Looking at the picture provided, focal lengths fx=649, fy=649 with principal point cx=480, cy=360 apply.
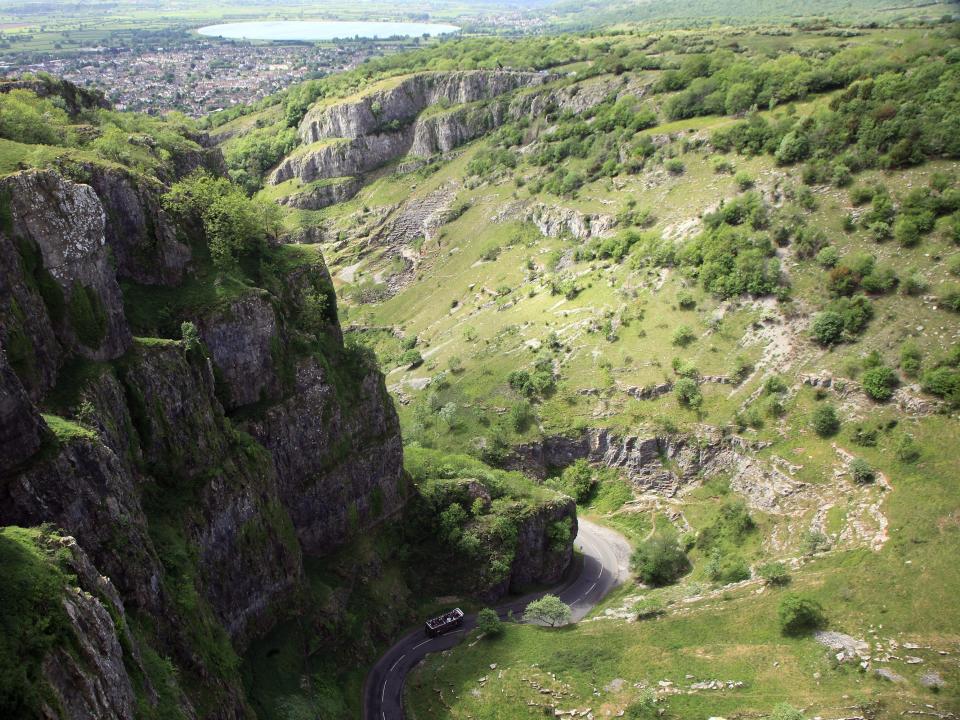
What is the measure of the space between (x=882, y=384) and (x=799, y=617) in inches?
1391

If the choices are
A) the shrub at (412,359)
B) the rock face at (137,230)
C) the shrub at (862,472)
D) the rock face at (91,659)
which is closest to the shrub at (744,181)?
the shrub at (862,472)

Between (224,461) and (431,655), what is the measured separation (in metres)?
28.7

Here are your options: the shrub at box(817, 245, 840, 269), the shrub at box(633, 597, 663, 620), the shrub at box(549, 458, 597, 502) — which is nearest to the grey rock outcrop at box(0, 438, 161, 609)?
the shrub at box(633, 597, 663, 620)

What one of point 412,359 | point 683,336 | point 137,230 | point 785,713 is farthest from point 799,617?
point 412,359

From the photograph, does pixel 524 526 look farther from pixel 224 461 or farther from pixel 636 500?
pixel 224 461

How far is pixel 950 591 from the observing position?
2099 inches

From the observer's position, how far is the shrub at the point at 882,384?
247 ft

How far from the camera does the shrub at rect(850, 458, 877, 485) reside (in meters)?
69.9

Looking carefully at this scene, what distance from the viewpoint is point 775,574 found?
61688 mm

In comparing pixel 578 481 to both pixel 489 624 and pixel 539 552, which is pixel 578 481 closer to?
pixel 539 552

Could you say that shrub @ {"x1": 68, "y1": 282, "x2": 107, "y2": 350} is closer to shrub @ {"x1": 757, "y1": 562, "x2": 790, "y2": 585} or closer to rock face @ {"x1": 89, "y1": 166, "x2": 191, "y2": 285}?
rock face @ {"x1": 89, "y1": 166, "x2": 191, "y2": 285}

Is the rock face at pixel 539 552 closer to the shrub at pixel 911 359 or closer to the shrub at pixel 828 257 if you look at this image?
the shrub at pixel 911 359

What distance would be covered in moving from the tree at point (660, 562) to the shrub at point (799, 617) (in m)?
20.2

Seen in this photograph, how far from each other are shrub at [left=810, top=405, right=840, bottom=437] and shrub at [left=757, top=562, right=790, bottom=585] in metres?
21.6
